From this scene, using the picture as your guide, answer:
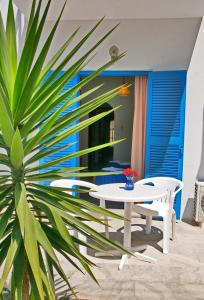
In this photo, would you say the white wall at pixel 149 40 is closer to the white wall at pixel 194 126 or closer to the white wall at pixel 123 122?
the white wall at pixel 194 126

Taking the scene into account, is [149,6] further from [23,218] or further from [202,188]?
[23,218]

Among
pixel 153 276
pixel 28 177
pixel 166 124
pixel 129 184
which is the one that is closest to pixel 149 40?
pixel 166 124

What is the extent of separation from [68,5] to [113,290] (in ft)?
11.2

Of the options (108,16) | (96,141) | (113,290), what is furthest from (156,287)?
(96,141)

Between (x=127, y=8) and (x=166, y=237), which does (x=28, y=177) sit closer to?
(x=166, y=237)

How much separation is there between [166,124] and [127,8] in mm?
1844

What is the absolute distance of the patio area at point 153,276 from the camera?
2801 mm

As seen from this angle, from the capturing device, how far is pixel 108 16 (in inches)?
182

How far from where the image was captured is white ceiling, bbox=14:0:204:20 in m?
3.90

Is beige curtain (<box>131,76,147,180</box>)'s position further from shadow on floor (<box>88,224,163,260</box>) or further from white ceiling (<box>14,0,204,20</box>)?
white ceiling (<box>14,0,204,20</box>)

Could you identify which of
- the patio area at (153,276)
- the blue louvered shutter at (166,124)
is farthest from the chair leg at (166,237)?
the blue louvered shutter at (166,124)

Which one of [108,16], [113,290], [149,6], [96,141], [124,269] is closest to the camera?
[113,290]

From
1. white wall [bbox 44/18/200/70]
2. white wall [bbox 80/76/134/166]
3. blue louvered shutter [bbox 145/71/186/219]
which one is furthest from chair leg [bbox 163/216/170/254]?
white wall [bbox 80/76/134/166]

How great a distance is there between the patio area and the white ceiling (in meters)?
3.01
